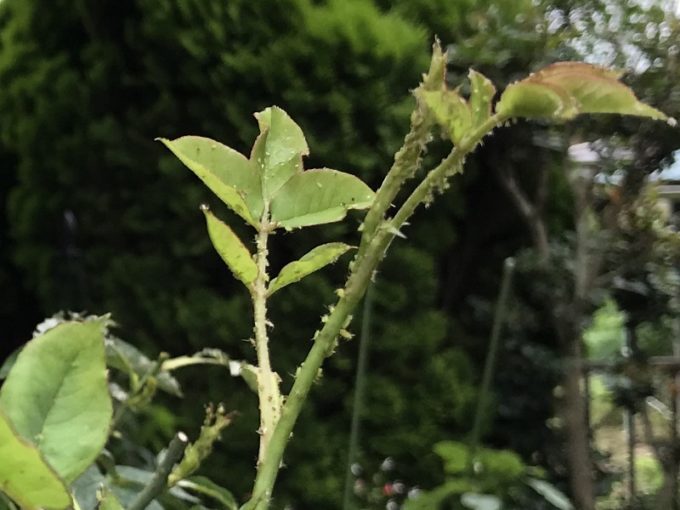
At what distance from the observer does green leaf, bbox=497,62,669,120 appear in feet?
0.75

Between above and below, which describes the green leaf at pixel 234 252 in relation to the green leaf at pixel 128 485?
above

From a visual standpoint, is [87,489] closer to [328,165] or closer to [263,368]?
[263,368]

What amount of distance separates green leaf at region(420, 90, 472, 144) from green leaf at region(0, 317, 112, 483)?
0.15 meters

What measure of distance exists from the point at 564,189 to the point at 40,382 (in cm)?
121

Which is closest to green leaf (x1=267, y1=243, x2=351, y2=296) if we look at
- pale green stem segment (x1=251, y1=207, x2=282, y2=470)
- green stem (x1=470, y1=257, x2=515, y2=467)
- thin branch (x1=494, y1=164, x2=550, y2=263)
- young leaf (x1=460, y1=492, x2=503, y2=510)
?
pale green stem segment (x1=251, y1=207, x2=282, y2=470)

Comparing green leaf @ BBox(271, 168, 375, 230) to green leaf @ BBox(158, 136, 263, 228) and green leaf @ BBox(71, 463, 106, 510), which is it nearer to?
green leaf @ BBox(158, 136, 263, 228)

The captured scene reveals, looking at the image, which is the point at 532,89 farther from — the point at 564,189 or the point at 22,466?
the point at 564,189

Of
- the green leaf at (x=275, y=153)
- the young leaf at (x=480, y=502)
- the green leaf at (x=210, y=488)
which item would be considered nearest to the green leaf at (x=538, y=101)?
the green leaf at (x=275, y=153)

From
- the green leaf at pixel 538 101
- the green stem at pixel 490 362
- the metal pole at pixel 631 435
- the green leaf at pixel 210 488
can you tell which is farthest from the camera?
the metal pole at pixel 631 435

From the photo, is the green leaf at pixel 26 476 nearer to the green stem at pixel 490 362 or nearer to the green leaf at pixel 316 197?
the green leaf at pixel 316 197

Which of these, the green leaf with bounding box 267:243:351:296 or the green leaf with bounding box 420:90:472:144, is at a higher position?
the green leaf with bounding box 420:90:472:144

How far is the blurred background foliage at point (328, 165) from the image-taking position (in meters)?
1.16

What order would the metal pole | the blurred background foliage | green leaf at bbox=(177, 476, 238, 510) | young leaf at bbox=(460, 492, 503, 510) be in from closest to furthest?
green leaf at bbox=(177, 476, 238, 510) < young leaf at bbox=(460, 492, 503, 510) < the blurred background foliage < the metal pole

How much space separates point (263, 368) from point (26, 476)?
0.27 ft
